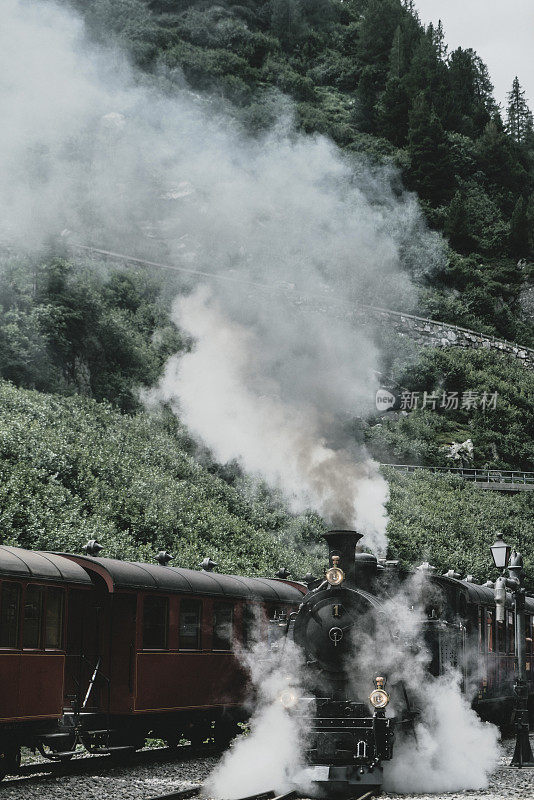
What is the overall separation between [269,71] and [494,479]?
51.6 meters

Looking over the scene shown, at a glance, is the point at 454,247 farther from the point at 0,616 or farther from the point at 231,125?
the point at 0,616

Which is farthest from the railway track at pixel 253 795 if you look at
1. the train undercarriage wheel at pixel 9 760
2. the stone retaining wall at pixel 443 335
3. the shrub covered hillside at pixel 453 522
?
the stone retaining wall at pixel 443 335

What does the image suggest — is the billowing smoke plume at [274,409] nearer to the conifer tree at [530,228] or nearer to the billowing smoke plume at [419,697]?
the billowing smoke plume at [419,697]

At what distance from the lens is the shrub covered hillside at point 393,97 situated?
66125 mm

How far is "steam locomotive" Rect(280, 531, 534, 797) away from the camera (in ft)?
33.6

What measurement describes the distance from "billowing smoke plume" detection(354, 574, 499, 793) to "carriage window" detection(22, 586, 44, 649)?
3596 millimetres

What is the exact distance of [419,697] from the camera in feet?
37.6

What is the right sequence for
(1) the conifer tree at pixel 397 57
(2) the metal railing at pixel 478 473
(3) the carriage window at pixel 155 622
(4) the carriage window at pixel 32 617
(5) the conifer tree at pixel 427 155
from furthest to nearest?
(1) the conifer tree at pixel 397 57 → (5) the conifer tree at pixel 427 155 → (2) the metal railing at pixel 478 473 → (3) the carriage window at pixel 155 622 → (4) the carriage window at pixel 32 617

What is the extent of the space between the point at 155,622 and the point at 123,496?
387 inches

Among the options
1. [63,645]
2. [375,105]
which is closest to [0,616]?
[63,645]

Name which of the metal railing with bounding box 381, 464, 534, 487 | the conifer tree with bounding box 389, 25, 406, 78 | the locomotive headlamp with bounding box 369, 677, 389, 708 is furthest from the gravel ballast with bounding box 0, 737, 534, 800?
the conifer tree with bounding box 389, 25, 406, 78

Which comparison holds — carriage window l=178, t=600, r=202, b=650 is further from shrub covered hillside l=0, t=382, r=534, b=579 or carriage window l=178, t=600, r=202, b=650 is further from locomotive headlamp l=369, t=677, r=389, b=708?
shrub covered hillside l=0, t=382, r=534, b=579

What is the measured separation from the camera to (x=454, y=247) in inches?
2672

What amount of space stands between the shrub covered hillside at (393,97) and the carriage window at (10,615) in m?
49.8
